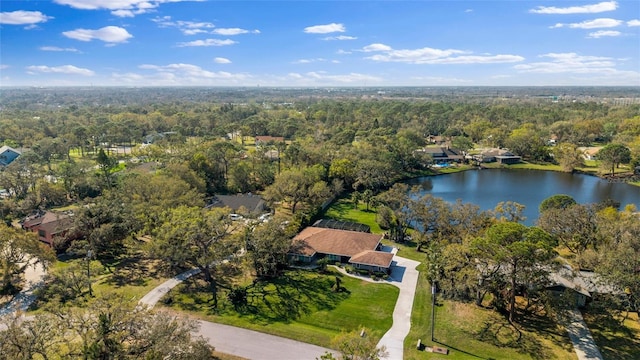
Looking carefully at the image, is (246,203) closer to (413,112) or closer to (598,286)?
(598,286)

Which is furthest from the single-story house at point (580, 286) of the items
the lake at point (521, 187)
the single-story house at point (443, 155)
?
the single-story house at point (443, 155)

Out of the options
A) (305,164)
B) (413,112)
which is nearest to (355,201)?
(305,164)

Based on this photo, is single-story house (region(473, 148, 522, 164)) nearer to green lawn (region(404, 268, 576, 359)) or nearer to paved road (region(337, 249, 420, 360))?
paved road (region(337, 249, 420, 360))

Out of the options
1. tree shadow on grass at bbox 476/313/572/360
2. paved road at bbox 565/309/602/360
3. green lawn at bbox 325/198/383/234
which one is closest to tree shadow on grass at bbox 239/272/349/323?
tree shadow on grass at bbox 476/313/572/360

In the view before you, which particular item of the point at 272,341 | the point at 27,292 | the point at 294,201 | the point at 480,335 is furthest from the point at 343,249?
the point at 27,292

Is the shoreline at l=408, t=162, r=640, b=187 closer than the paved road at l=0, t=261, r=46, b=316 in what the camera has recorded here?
No

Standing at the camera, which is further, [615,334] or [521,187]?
[521,187]

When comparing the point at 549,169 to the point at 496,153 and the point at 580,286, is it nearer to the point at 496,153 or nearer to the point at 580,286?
the point at 496,153
